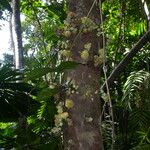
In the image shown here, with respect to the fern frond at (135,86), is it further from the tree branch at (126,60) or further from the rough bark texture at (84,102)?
the rough bark texture at (84,102)

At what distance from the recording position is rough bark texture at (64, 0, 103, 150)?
1697mm

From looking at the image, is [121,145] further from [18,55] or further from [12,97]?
[18,55]

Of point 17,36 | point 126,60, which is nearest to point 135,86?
point 126,60

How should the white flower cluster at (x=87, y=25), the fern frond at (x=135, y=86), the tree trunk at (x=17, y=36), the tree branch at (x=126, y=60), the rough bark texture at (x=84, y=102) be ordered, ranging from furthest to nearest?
1. the tree trunk at (x=17, y=36)
2. the fern frond at (x=135, y=86)
3. the tree branch at (x=126, y=60)
4. the white flower cluster at (x=87, y=25)
5. the rough bark texture at (x=84, y=102)

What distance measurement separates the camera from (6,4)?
443cm

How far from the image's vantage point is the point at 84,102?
174 cm

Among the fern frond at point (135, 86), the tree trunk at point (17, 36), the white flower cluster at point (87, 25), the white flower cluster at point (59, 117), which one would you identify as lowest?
the white flower cluster at point (59, 117)

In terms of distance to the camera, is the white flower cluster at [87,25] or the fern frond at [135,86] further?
the fern frond at [135,86]

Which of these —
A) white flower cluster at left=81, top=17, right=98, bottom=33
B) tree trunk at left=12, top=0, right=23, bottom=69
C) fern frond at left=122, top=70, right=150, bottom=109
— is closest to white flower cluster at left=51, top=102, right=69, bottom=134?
white flower cluster at left=81, top=17, right=98, bottom=33

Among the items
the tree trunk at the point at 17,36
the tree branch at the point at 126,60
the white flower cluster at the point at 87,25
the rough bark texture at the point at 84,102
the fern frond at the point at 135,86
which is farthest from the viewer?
the tree trunk at the point at 17,36

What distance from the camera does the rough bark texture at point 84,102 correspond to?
1697 millimetres

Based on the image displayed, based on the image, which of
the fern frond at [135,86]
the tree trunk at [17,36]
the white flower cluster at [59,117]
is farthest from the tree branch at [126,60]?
the tree trunk at [17,36]

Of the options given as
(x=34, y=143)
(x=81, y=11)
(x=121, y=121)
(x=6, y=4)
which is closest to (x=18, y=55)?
(x=6, y=4)

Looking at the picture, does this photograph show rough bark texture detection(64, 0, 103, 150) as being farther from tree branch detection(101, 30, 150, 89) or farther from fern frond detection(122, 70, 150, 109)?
fern frond detection(122, 70, 150, 109)
